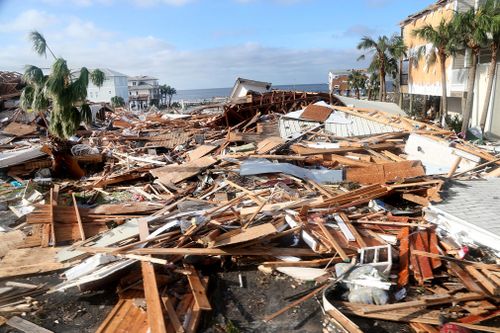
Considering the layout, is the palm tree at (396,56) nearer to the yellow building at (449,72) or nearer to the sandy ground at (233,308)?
the yellow building at (449,72)

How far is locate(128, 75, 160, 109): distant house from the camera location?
252 ft

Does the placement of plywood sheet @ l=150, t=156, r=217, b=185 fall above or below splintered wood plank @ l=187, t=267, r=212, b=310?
above

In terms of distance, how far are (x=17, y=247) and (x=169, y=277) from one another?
3.54 meters

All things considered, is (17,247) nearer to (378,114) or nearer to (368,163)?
(368,163)

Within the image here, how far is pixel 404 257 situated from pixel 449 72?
22.0 m

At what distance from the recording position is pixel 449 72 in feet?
78.6

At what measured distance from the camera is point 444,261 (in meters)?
5.93

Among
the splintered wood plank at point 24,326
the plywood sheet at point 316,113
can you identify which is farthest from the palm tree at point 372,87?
the splintered wood plank at point 24,326

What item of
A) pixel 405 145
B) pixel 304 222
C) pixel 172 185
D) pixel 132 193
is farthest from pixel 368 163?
pixel 132 193

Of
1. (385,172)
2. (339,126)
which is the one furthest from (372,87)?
(385,172)

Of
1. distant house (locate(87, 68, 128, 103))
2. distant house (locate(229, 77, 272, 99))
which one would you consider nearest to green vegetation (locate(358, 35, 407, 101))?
distant house (locate(229, 77, 272, 99))

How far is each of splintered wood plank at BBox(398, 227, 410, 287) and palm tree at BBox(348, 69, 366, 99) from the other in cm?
4310

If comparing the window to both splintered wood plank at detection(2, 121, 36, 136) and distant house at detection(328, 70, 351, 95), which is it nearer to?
distant house at detection(328, 70, 351, 95)

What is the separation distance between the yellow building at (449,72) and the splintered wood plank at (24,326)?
2225cm
